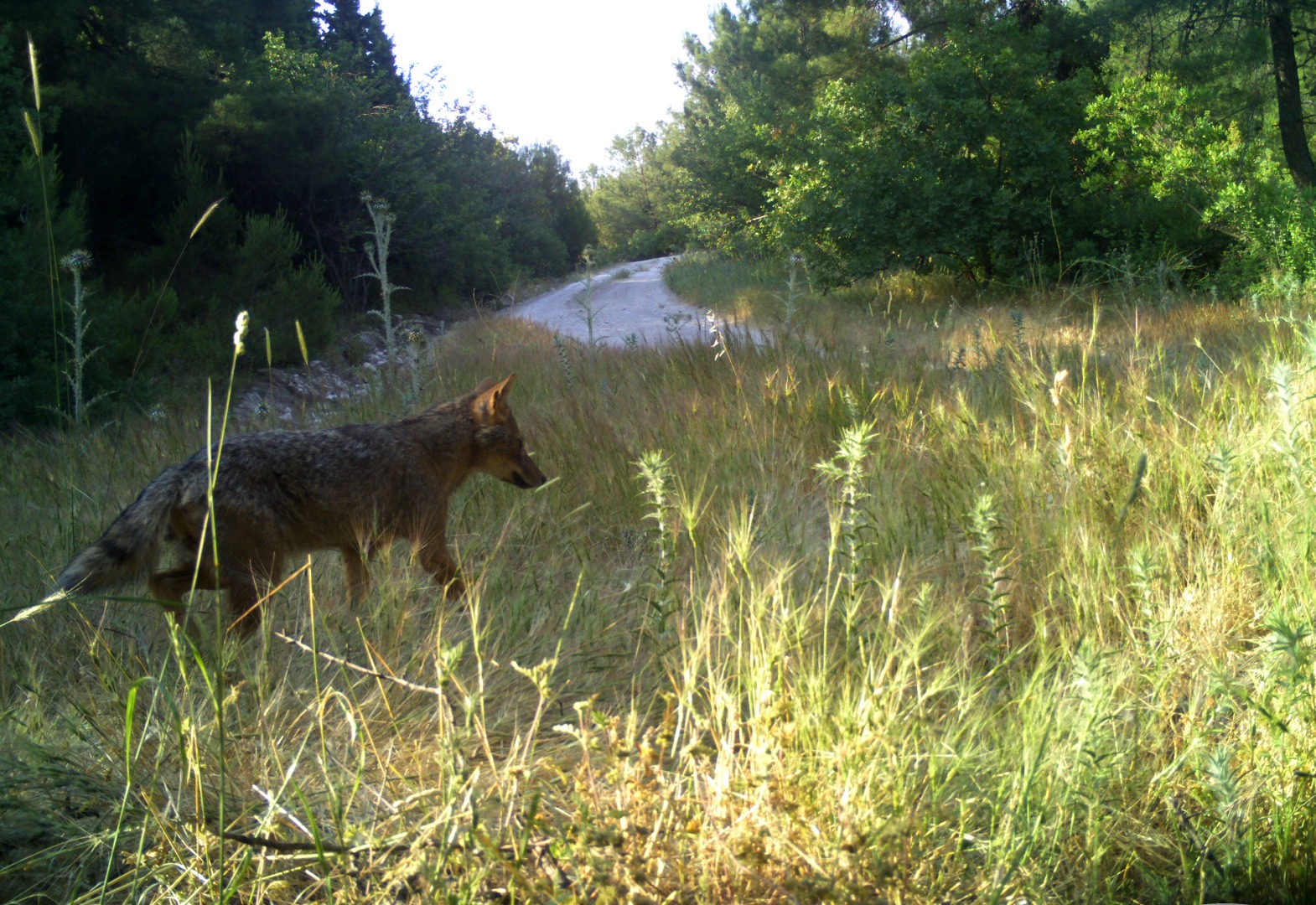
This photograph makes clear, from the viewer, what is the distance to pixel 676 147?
2197 inches

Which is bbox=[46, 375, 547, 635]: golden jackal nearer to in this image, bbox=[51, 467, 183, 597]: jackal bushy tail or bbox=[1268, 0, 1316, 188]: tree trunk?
bbox=[51, 467, 183, 597]: jackal bushy tail

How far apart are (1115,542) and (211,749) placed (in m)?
3.03

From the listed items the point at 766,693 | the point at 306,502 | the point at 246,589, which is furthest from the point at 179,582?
the point at 766,693

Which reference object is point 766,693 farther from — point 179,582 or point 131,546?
point 179,582

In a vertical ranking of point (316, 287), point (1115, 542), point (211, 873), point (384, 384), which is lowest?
point (1115, 542)

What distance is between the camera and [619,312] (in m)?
21.4

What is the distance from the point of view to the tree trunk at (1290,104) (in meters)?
→ 16.5

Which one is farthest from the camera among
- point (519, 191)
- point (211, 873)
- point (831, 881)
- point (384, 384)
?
point (519, 191)

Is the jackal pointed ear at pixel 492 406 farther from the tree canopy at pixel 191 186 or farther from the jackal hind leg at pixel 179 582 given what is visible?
the tree canopy at pixel 191 186

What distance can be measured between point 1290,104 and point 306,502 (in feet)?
64.3

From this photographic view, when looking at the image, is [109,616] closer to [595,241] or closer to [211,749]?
[211,749]

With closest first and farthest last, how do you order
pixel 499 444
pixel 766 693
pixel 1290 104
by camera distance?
pixel 766 693, pixel 499 444, pixel 1290 104

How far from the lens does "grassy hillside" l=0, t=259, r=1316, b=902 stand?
1850mm

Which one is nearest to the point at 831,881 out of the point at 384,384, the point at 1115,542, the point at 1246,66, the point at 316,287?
the point at 1115,542
